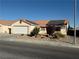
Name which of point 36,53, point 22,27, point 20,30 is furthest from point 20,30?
point 36,53

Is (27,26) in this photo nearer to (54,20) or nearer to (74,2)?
(54,20)

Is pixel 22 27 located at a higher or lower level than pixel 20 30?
higher

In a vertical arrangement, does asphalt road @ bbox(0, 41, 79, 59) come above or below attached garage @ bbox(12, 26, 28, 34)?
below

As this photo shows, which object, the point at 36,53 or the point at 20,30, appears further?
the point at 20,30

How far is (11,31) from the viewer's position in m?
53.9

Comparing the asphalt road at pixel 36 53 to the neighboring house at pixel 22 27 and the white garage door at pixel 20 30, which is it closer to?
the neighboring house at pixel 22 27

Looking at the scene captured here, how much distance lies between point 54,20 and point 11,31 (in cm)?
1513

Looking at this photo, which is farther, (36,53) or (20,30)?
(20,30)

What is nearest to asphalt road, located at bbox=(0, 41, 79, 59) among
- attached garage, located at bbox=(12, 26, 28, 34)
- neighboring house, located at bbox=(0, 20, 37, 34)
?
neighboring house, located at bbox=(0, 20, 37, 34)

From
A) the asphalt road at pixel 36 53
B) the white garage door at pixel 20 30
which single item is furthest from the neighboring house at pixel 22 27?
the asphalt road at pixel 36 53

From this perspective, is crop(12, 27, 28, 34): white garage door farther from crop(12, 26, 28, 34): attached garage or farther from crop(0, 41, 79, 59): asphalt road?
crop(0, 41, 79, 59): asphalt road

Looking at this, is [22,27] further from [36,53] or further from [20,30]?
[36,53]

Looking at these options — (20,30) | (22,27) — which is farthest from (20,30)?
(22,27)

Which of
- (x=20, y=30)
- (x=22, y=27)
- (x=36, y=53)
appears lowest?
(x=36, y=53)
